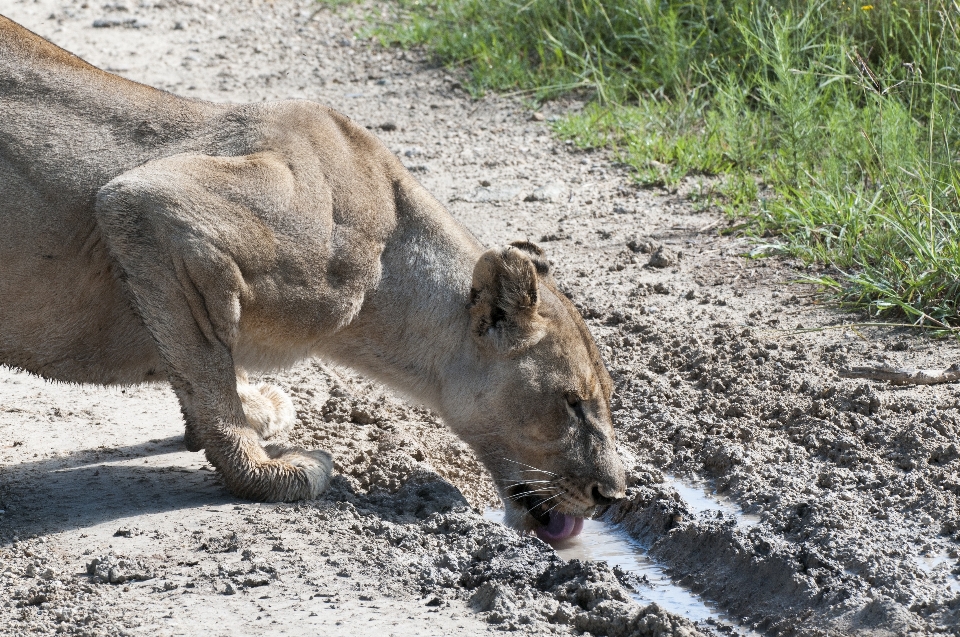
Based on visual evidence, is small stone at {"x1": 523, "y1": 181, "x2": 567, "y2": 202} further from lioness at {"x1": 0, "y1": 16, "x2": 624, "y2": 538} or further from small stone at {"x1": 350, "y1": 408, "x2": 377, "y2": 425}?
lioness at {"x1": 0, "y1": 16, "x2": 624, "y2": 538}

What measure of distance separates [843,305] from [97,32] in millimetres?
8118

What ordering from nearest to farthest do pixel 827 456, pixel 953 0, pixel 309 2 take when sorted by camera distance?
pixel 827 456 < pixel 953 0 < pixel 309 2

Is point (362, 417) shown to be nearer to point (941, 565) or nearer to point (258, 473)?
point (258, 473)

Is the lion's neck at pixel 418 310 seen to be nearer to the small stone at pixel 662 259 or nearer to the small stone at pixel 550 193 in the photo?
the small stone at pixel 662 259

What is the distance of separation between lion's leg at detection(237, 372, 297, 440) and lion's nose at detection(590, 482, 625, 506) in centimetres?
160

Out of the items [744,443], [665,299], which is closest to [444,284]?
[744,443]

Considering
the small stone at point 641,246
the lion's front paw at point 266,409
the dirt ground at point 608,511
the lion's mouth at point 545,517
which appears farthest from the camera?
the small stone at point 641,246

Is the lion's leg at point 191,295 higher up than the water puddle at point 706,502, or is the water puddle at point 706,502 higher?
the lion's leg at point 191,295

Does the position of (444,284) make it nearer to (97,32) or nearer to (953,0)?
(953,0)

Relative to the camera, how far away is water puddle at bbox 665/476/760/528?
523 centimetres

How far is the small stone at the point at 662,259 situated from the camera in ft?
25.3

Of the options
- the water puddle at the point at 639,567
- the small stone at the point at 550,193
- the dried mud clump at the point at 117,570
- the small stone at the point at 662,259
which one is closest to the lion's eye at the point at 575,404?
the water puddle at the point at 639,567

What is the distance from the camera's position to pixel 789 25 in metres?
9.11

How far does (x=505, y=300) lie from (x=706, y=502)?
4.03 ft
